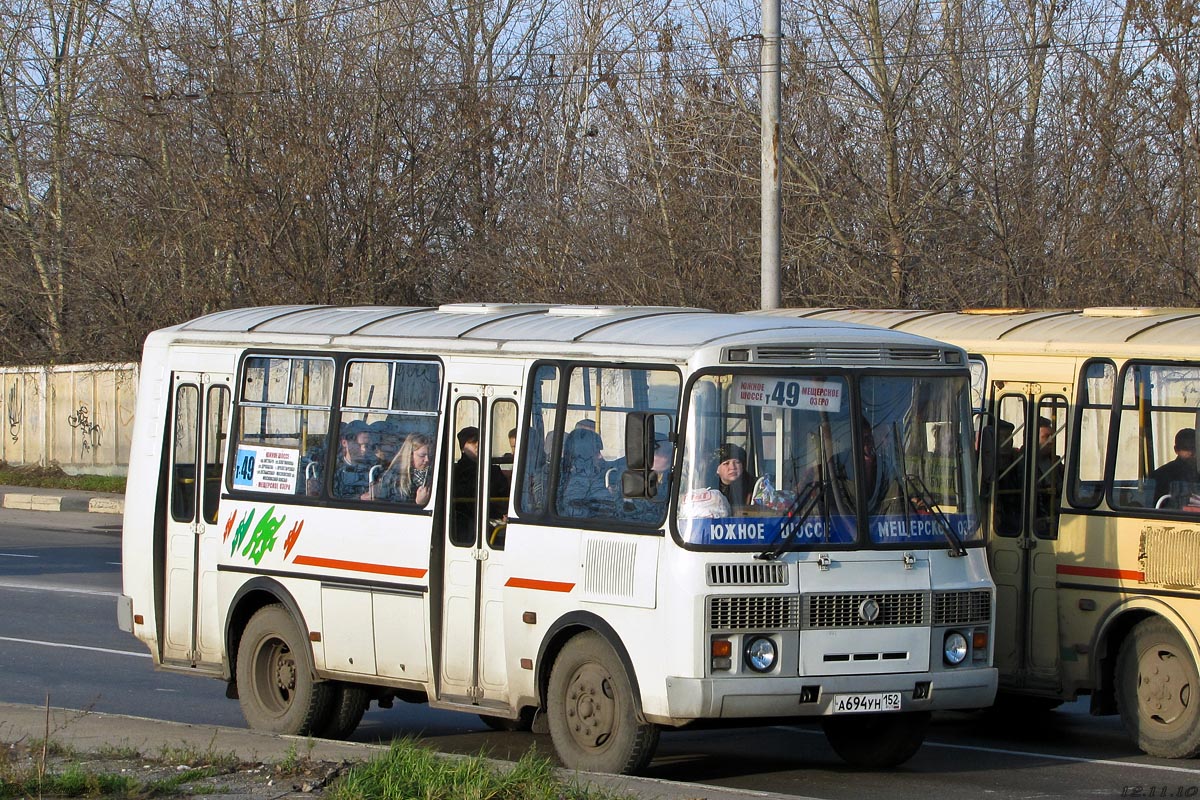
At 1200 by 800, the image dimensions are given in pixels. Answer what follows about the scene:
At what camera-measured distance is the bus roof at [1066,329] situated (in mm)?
10312

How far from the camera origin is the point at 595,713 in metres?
8.95

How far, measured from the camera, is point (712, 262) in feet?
80.2

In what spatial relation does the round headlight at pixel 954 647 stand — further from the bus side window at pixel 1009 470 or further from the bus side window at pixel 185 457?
the bus side window at pixel 185 457

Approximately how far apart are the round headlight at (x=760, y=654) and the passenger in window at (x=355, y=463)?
284cm

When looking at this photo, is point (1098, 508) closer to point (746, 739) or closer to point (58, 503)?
point (746, 739)

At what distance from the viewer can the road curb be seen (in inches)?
1144

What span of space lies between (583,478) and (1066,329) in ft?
11.8

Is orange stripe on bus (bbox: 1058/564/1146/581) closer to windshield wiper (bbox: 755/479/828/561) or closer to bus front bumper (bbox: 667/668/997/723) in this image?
bus front bumper (bbox: 667/668/997/723)

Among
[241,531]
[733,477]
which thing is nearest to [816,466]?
[733,477]

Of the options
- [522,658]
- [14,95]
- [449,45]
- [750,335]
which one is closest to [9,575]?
[522,658]

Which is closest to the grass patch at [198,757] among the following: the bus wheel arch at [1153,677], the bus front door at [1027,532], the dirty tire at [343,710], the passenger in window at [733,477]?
the dirty tire at [343,710]

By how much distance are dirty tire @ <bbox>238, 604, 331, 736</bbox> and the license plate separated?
3.49 meters

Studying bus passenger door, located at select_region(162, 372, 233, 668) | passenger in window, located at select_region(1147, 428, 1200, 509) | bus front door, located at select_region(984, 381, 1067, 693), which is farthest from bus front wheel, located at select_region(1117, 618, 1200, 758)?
bus passenger door, located at select_region(162, 372, 233, 668)

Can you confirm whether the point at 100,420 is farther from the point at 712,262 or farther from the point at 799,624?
the point at 799,624
